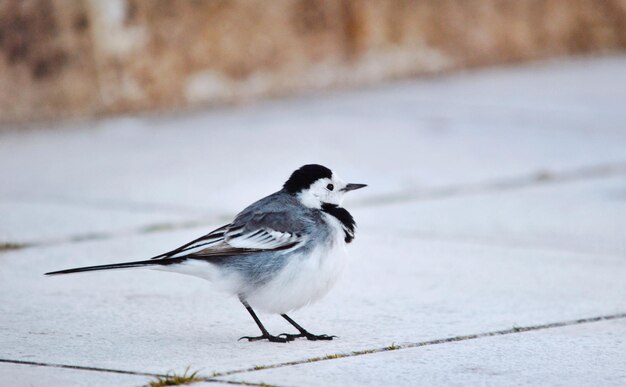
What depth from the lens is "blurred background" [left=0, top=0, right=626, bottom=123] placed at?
10.3 meters

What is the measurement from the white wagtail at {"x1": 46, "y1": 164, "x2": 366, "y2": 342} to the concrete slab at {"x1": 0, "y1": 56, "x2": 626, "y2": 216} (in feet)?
8.46

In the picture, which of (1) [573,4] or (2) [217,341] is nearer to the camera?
(2) [217,341]

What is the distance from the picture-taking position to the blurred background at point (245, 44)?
1027cm

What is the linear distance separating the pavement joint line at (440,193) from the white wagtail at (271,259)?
6.24 ft

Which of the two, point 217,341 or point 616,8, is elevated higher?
point 616,8

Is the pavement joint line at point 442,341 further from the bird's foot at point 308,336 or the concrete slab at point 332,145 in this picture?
the concrete slab at point 332,145

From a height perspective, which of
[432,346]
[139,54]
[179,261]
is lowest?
[432,346]

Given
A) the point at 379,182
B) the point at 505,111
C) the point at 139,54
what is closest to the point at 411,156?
the point at 379,182

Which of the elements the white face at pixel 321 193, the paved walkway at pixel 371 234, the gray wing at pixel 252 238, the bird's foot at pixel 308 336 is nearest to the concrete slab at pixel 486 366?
the paved walkway at pixel 371 234

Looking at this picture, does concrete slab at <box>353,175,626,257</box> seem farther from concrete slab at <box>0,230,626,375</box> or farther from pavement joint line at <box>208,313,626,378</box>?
pavement joint line at <box>208,313,626,378</box>

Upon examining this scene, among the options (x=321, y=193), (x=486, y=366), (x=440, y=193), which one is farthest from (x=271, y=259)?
(x=440, y=193)

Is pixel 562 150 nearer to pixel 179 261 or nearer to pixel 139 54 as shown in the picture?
pixel 139 54

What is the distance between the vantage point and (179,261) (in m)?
5.02

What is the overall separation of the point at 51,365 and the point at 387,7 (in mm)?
8090
